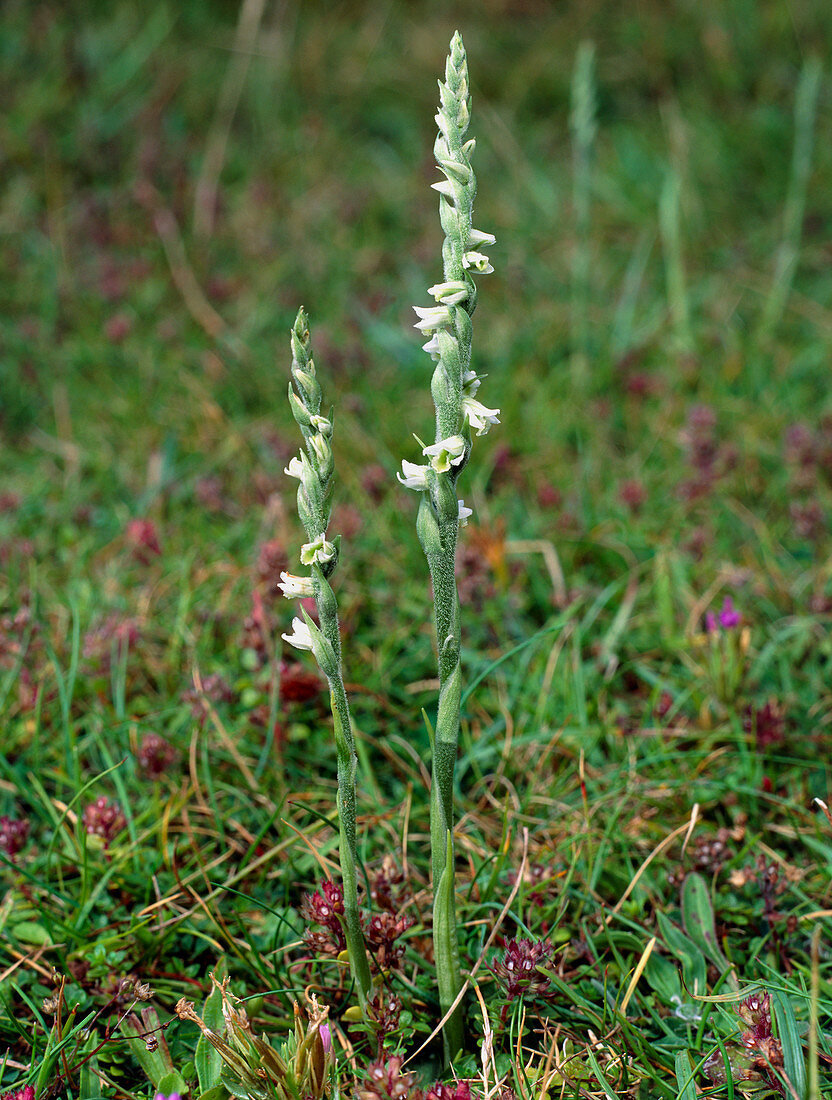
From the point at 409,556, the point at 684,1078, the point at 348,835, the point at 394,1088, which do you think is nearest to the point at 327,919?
the point at 348,835

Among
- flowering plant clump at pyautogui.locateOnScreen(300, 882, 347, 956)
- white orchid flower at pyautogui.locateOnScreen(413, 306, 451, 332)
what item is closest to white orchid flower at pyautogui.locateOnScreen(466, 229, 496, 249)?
white orchid flower at pyautogui.locateOnScreen(413, 306, 451, 332)

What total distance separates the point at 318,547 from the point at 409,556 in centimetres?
180

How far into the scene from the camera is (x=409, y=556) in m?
3.36

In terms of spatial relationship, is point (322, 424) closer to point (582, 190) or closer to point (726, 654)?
point (726, 654)

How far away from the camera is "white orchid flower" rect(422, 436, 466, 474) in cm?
152

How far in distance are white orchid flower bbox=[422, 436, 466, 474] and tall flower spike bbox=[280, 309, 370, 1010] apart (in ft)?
0.57

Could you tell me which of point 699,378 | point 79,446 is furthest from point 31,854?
point 699,378

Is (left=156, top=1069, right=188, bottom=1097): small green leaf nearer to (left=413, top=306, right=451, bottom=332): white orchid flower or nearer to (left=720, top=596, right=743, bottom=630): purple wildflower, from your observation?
(left=413, top=306, right=451, bottom=332): white orchid flower

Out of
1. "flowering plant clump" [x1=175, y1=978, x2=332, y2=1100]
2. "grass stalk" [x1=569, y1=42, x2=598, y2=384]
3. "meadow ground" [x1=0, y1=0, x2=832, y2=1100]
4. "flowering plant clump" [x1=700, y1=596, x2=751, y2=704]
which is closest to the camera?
"flowering plant clump" [x1=175, y1=978, x2=332, y2=1100]

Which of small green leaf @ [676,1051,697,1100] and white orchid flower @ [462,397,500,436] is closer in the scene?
white orchid flower @ [462,397,500,436]

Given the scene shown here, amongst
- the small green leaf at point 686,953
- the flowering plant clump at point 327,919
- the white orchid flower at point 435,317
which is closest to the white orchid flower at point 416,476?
the white orchid flower at point 435,317

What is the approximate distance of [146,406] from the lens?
434cm

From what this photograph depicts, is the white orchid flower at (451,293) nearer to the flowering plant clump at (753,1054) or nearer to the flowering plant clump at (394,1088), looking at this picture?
the flowering plant clump at (394,1088)

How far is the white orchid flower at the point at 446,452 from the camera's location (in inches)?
59.9
